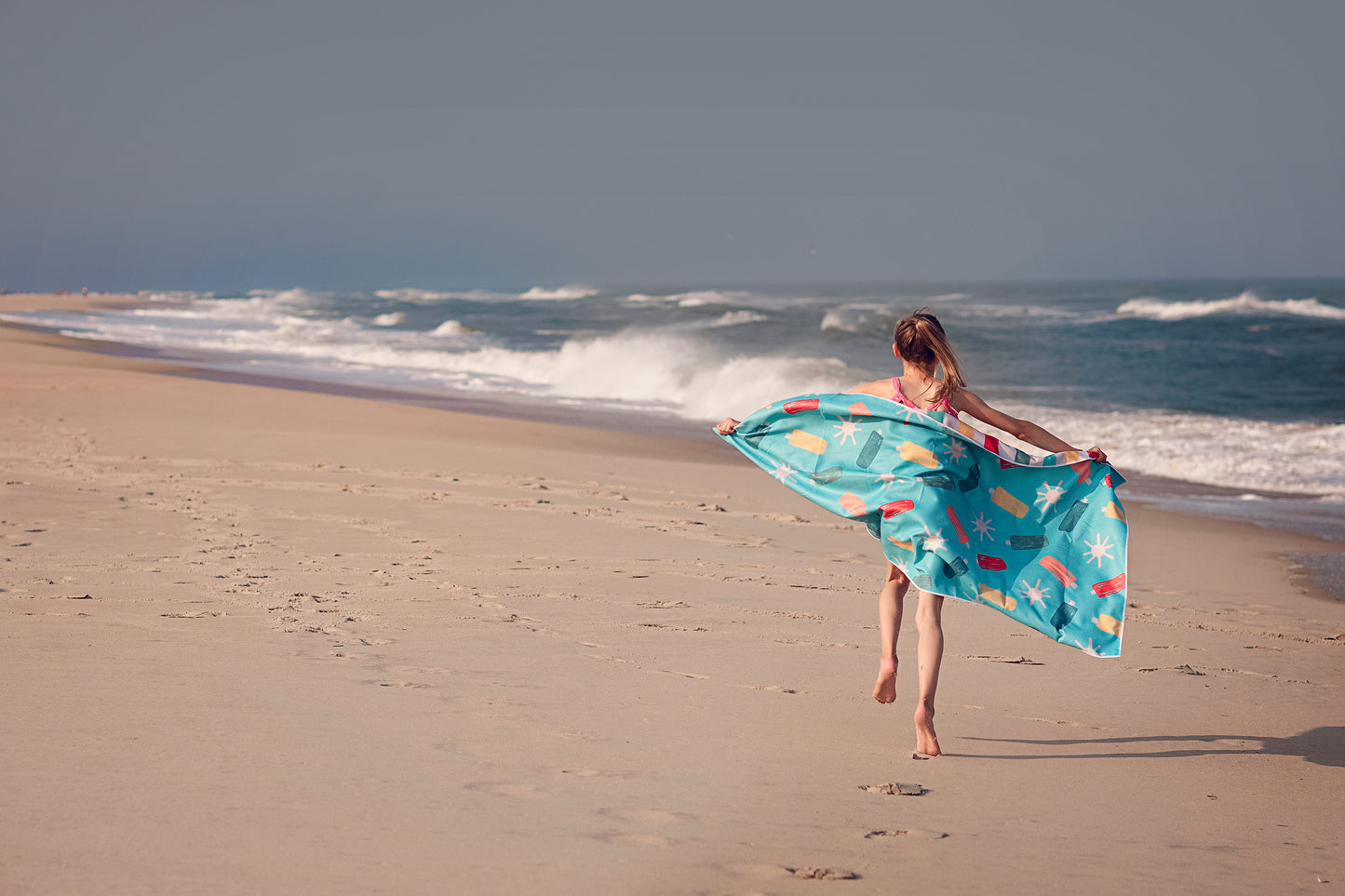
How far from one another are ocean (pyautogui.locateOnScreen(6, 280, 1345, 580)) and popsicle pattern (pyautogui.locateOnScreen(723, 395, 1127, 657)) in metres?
6.37

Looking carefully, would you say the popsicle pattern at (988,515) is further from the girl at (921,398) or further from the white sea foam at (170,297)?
the white sea foam at (170,297)

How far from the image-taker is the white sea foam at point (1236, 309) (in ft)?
161

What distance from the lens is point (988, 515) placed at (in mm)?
Answer: 4094

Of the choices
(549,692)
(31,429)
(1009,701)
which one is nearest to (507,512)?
(549,692)

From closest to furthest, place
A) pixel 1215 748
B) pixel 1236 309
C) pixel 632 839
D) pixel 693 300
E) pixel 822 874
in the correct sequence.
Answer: pixel 822 874
pixel 632 839
pixel 1215 748
pixel 1236 309
pixel 693 300

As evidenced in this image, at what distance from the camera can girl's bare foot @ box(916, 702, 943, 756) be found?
3756 mm

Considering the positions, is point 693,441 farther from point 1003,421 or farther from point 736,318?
point 736,318

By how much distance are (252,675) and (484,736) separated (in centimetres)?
105

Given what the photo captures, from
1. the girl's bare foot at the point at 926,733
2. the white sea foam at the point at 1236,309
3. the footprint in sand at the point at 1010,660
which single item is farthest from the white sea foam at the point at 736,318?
the girl's bare foot at the point at 926,733

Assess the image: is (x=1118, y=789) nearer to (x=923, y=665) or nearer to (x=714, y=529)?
(x=923, y=665)

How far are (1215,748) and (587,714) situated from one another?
239 cm

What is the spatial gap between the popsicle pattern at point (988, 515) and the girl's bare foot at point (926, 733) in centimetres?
43

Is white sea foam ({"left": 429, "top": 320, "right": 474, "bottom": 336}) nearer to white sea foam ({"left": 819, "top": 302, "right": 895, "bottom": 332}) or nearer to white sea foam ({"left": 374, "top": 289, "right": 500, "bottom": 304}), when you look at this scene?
white sea foam ({"left": 819, "top": 302, "right": 895, "bottom": 332})

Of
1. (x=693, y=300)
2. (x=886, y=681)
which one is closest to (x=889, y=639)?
(x=886, y=681)
